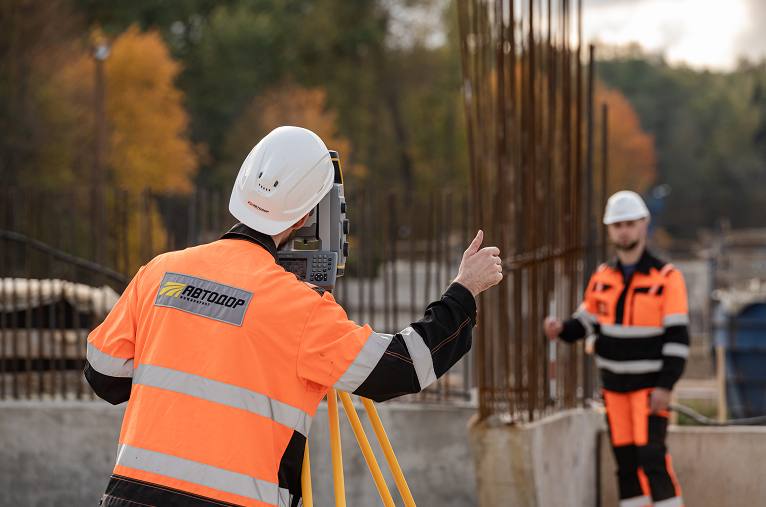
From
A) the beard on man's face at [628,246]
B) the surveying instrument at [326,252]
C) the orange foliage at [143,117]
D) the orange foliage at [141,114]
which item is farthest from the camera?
the orange foliage at [143,117]

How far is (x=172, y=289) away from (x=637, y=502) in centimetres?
439

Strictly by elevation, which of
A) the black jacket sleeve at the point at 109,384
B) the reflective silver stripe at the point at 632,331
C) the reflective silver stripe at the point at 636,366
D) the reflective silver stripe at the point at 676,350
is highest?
the black jacket sleeve at the point at 109,384

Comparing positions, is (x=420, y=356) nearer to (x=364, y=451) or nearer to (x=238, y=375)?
(x=238, y=375)

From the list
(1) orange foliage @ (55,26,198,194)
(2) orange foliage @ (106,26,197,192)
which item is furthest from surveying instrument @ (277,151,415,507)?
(2) orange foliage @ (106,26,197,192)

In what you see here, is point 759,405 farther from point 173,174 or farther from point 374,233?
point 173,174

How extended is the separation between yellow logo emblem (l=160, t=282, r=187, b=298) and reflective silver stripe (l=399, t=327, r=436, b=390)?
605 mm

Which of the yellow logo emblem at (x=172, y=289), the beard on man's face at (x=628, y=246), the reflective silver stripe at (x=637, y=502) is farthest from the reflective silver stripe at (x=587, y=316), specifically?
the yellow logo emblem at (x=172, y=289)

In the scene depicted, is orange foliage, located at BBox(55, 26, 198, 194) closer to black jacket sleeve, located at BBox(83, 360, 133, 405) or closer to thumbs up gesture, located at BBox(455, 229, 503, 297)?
black jacket sleeve, located at BBox(83, 360, 133, 405)

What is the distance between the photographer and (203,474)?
3059 mm

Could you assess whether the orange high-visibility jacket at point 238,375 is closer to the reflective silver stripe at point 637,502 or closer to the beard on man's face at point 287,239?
the beard on man's face at point 287,239

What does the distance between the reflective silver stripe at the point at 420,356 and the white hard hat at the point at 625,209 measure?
408cm

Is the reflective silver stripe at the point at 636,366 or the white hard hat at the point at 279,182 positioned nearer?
the white hard hat at the point at 279,182

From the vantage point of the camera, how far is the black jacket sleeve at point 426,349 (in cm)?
314

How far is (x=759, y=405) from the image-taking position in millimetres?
16297
